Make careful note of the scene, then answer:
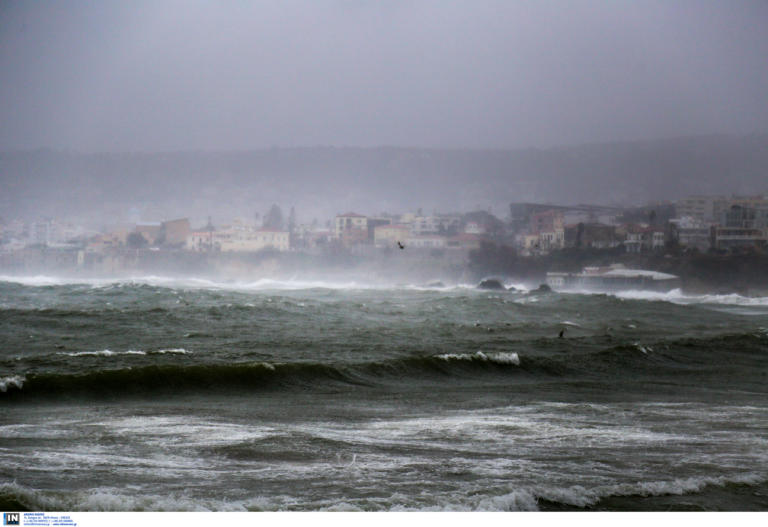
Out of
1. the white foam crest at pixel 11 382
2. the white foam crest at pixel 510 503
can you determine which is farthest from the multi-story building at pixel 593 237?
the white foam crest at pixel 510 503

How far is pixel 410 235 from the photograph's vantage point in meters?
36.3

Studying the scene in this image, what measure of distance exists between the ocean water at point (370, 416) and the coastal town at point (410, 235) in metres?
20.2

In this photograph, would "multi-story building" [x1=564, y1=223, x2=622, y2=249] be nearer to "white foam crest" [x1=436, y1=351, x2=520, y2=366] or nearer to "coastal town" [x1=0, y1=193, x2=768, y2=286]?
"coastal town" [x1=0, y1=193, x2=768, y2=286]

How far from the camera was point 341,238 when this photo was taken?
37156 millimetres

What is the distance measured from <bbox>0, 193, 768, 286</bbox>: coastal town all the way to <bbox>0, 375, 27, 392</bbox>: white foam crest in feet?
83.5

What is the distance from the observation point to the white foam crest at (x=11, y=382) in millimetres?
5484

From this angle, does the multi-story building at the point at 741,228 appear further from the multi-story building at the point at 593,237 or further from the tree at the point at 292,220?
the tree at the point at 292,220

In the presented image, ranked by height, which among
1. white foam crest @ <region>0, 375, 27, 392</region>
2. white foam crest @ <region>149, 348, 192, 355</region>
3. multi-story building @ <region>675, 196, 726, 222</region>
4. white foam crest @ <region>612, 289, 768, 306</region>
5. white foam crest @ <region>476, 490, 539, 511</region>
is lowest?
white foam crest @ <region>612, 289, 768, 306</region>

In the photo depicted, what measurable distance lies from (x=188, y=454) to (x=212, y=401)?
1.82 meters

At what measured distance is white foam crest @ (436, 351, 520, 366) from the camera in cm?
753

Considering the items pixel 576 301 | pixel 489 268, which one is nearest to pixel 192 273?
pixel 489 268

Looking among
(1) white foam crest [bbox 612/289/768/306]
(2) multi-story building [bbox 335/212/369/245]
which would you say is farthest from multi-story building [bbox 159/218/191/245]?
(1) white foam crest [bbox 612/289/768/306]

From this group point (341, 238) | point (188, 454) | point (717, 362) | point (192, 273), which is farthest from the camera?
point (341, 238)
